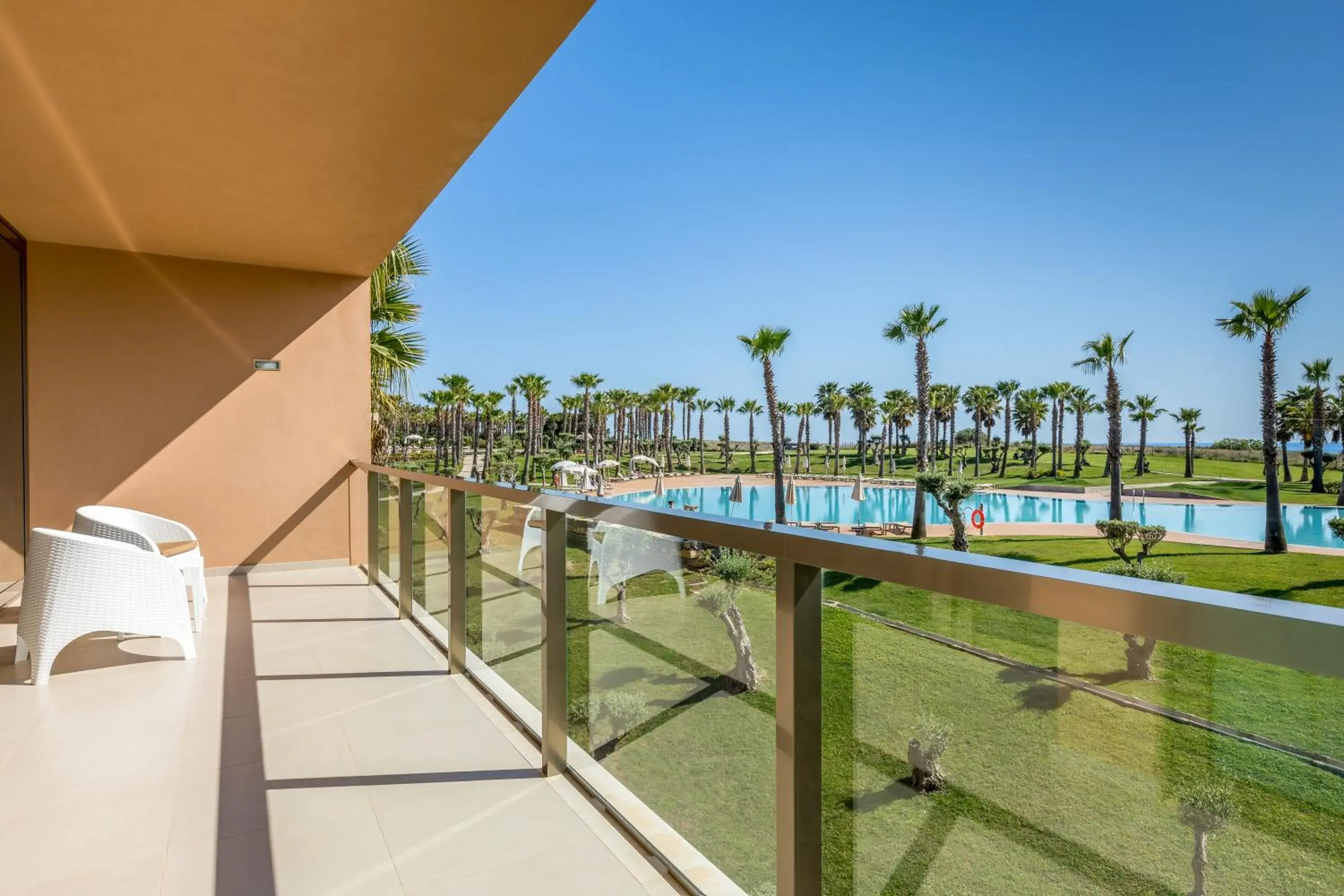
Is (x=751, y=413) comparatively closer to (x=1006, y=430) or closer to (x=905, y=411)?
(x=905, y=411)

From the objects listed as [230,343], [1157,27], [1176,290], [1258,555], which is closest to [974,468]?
[1176,290]

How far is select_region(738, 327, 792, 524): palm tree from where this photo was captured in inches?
1168

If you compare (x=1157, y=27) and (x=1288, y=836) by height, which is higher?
(x=1157, y=27)

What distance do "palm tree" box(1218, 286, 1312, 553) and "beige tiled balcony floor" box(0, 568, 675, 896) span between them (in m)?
29.0

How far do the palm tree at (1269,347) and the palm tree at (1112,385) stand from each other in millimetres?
3988

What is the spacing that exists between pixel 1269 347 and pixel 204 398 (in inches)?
1237

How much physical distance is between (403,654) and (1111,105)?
7006 centimetres

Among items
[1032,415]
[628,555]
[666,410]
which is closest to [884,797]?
[628,555]

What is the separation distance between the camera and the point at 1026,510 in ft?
127

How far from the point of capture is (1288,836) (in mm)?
756

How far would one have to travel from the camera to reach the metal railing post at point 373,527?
561 cm

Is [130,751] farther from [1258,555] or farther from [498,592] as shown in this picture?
[1258,555]

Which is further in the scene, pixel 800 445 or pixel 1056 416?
pixel 800 445

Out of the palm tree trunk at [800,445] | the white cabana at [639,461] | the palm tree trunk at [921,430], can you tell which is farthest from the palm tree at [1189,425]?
the white cabana at [639,461]
